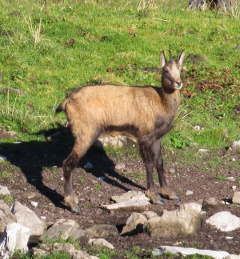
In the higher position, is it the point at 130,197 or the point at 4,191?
the point at 4,191

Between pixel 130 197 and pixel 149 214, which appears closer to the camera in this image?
pixel 149 214

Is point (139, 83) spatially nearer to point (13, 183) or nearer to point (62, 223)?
point (13, 183)

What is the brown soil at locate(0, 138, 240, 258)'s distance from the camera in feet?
20.8

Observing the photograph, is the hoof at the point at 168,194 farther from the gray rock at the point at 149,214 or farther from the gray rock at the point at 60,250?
the gray rock at the point at 60,250

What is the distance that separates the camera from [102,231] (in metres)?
6.38

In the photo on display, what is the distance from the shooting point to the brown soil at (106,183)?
20.8ft

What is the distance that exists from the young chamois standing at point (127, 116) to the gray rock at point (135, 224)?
3.52 ft

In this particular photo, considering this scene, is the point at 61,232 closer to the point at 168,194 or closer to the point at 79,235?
the point at 79,235

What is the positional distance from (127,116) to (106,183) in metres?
1.23

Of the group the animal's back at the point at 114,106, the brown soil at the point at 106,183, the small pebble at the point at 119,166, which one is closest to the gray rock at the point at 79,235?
the brown soil at the point at 106,183

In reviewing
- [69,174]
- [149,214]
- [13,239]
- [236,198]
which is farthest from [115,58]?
[13,239]

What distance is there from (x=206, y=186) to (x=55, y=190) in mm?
2344

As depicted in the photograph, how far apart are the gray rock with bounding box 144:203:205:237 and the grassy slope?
3.72 m

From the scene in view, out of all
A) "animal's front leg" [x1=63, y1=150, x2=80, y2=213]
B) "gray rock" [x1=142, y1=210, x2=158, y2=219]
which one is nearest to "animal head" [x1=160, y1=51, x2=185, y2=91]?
"animal's front leg" [x1=63, y1=150, x2=80, y2=213]
